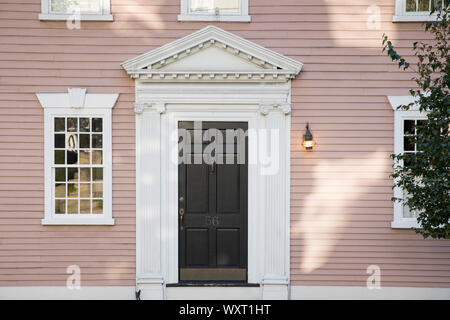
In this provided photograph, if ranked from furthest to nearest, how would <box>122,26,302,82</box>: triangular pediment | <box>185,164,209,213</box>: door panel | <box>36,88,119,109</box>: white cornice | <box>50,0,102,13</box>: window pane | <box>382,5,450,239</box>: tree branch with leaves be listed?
<box>185,164,209,213</box>: door panel < <box>50,0,102,13</box>: window pane < <box>36,88,119,109</box>: white cornice < <box>122,26,302,82</box>: triangular pediment < <box>382,5,450,239</box>: tree branch with leaves

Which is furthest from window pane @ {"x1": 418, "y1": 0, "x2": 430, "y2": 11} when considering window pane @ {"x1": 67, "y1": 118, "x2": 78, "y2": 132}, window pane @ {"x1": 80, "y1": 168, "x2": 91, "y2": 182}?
window pane @ {"x1": 80, "y1": 168, "x2": 91, "y2": 182}

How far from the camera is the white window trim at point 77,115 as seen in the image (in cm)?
670

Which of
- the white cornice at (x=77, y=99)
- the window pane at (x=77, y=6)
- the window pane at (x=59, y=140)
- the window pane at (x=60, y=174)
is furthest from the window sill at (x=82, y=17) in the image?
the window pane at (x=60, y=174)

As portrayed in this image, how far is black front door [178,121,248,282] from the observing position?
6883mm

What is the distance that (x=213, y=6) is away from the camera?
22.4 ft

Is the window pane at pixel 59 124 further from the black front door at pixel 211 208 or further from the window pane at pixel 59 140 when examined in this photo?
the black front door at pixel 211 208

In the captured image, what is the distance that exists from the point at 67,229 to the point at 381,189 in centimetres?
481

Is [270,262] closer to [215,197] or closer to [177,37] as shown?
[215,197]

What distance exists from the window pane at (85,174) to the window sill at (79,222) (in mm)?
610

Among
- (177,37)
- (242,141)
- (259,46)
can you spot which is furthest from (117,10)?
(242,141)

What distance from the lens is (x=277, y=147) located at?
6.80m

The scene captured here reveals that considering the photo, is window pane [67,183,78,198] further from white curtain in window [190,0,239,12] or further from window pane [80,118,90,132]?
white curtain in window [190,0,239,12]

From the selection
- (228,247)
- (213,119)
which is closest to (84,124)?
(213,119)

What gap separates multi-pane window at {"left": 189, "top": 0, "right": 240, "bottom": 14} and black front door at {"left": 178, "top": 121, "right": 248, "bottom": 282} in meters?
1.75
